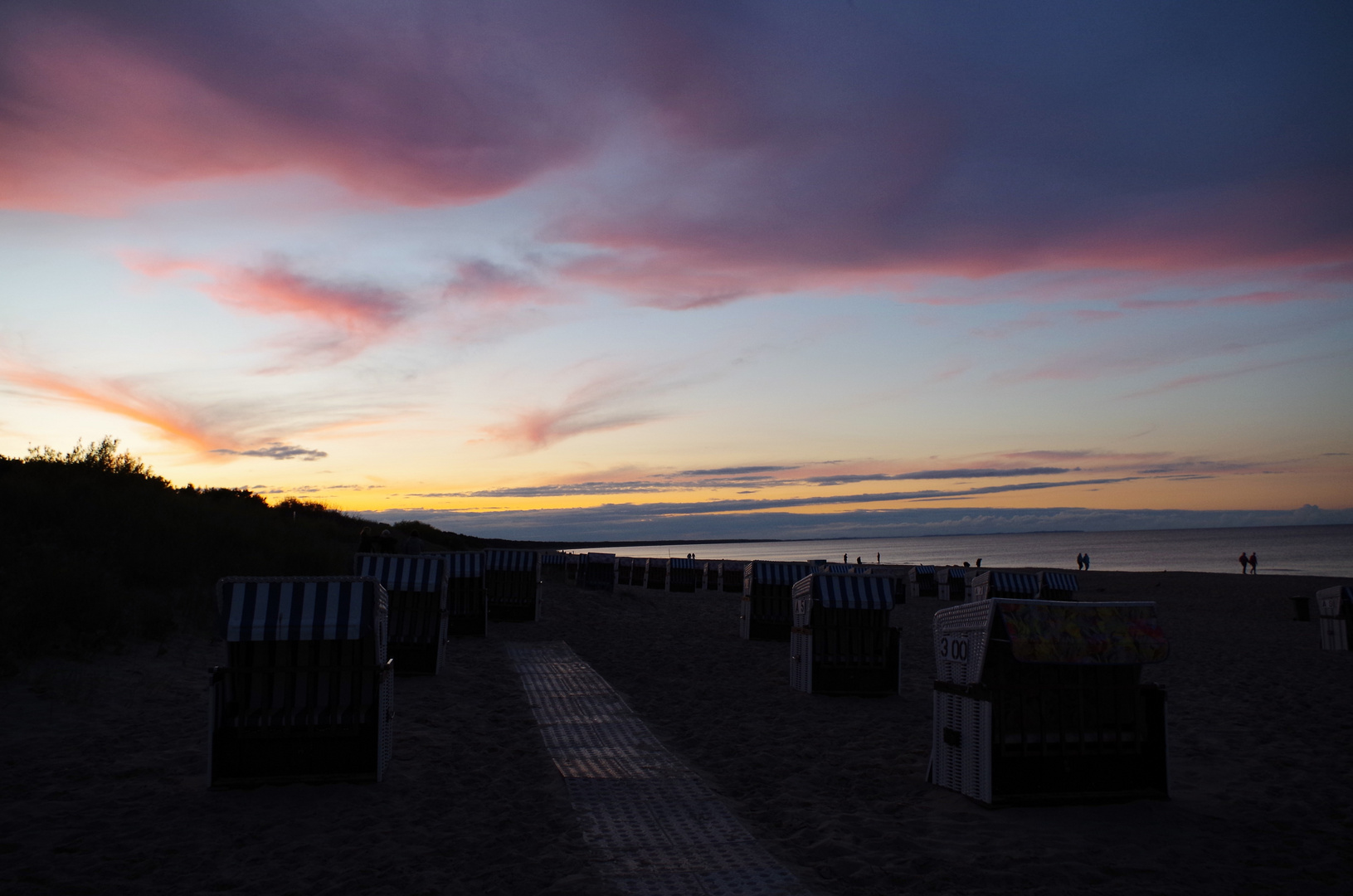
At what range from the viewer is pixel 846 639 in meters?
12.0

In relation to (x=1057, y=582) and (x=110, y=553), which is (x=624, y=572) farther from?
(x=110, y=553)

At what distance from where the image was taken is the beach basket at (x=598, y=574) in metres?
34.6

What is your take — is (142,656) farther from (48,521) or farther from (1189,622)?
(1189,622)

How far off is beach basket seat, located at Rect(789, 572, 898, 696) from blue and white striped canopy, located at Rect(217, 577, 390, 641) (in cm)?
676

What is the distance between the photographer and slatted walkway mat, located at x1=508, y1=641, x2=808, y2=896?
4980 mm

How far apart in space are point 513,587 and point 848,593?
12.4m

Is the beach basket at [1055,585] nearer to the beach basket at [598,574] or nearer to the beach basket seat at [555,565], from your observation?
the beach basket at [598,574]

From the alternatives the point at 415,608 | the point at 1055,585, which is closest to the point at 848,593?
the point at 415,608

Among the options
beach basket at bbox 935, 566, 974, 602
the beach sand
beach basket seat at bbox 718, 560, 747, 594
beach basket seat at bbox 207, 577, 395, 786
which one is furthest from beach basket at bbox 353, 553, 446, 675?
beach basket at bbox 935, 566, 974, 602

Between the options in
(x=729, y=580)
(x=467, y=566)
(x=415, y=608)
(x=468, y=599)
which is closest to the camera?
(x=415, y=608)

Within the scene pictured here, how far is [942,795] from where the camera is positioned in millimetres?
6785

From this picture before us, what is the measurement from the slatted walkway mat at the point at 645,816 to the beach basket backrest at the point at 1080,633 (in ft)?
8.15

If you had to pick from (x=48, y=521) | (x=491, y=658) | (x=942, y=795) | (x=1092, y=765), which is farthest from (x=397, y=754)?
(x=48, y=521)

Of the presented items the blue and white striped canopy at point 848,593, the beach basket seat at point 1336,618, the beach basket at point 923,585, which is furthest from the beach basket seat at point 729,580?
the blue and white striped canopy at point 848,593
